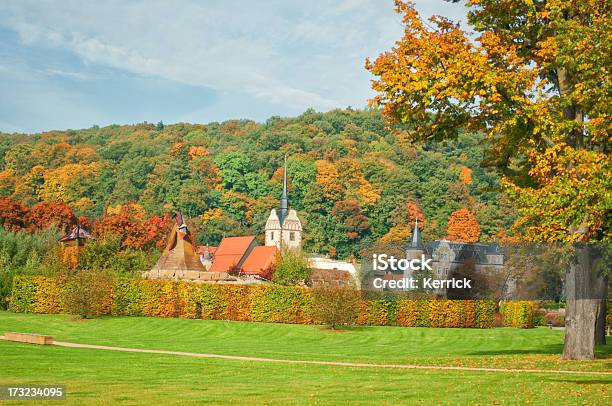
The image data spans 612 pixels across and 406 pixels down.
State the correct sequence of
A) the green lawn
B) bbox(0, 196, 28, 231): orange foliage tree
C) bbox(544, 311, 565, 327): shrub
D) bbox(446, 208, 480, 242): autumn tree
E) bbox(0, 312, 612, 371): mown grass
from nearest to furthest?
the green lawn, bbox(0, 312, 612, 371): mown grass, bbox(544, 311, 565, 327): shrub, bbox(0, 196, 28, 231): orange foliage tree, bbox(446, 208, 480, 242): autumn tree

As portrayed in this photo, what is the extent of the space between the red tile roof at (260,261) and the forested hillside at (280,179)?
22890mm

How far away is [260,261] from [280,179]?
4177cm

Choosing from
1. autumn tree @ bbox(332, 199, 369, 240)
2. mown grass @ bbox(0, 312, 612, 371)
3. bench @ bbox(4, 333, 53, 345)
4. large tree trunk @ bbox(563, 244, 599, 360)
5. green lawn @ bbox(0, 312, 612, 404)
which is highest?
autumn tree @ bbox(332, 199, 369, 240)

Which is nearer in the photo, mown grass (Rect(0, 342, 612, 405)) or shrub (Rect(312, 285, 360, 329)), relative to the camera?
mown grass (Rect(0, 342, 612, 405))

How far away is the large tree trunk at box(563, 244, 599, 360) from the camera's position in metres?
21.3

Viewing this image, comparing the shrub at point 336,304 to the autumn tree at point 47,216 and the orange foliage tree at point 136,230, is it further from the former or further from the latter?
the autumn tree at point 47,216

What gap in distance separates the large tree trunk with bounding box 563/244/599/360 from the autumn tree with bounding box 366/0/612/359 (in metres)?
0.03

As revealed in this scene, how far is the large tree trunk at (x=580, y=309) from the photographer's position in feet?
69.8

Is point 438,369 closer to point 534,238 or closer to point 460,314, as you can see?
point 534,238

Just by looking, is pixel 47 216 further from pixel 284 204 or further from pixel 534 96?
pixel 534 96

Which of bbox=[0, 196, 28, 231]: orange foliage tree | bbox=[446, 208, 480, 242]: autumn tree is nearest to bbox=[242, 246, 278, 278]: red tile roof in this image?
bbox=[446, 208, 480, 242]: autumn tree

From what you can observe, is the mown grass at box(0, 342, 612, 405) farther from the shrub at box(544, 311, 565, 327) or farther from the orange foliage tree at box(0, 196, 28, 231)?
the orange foliage tree at box(0, 196, 28, 231)

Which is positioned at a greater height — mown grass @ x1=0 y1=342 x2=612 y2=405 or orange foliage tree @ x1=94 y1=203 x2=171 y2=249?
orange foliage tree @ x1=94 y1=203 x2=171 y2=249

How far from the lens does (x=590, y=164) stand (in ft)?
62.6
